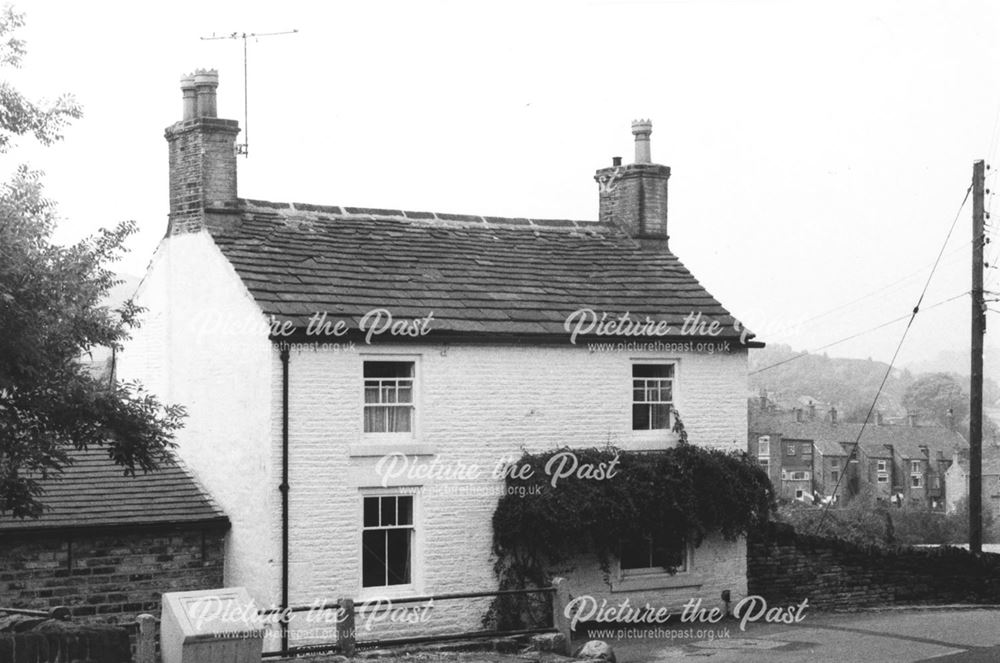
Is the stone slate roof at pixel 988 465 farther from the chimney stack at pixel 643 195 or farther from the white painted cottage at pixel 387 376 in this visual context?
the white painted cottage at pixel 387 376

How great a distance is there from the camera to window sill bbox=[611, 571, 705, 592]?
72.6ft

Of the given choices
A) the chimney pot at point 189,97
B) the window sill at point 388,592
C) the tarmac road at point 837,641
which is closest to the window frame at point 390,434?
the window sill at point 388,592

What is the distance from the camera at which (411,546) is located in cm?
2045

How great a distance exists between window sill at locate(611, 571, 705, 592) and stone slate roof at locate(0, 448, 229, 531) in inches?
284

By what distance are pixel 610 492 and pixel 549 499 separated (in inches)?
48.2

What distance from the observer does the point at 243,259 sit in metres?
20.8

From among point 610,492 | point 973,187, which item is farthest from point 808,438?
point 610,492

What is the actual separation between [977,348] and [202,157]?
16.9m

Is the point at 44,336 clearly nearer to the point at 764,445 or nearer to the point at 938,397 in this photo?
the point at 764,445

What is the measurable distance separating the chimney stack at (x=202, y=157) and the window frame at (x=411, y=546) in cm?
577

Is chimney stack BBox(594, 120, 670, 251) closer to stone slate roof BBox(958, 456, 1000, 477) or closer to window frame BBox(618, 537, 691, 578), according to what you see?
window frame BBox(618, 537, 691, 578)

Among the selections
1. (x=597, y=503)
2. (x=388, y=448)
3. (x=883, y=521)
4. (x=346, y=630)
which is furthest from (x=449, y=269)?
(x=883, y=521)

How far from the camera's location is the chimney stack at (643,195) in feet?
87.4

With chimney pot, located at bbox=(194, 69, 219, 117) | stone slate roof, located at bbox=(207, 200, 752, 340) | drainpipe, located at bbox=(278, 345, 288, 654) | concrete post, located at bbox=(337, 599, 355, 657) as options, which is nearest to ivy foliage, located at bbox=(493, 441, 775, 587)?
stone slate roof, located at bbox=(207, 200, 752, 340)
